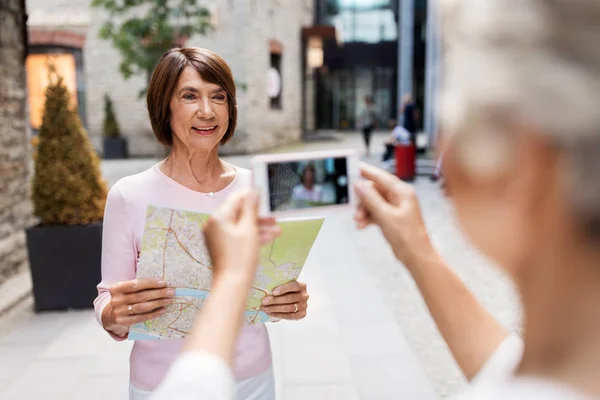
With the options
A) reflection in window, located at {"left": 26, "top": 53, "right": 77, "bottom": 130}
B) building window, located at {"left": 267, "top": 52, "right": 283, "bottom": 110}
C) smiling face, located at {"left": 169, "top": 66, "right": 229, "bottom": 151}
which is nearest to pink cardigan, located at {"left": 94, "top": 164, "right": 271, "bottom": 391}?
smiling face, located at {"left": 169, "top": 66, "right": 229, "bottom": 151}

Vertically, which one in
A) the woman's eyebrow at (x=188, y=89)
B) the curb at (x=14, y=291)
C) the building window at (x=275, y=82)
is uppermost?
the building window at (x=275, y=82)

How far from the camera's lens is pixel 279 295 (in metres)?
1.37

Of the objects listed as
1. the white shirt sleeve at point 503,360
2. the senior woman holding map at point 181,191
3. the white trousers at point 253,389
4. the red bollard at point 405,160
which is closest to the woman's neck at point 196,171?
the senior woman holding map at point 181,191

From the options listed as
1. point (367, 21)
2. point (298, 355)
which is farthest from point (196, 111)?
point (367, 21)

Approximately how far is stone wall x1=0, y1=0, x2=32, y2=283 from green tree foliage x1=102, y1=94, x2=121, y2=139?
9.73m

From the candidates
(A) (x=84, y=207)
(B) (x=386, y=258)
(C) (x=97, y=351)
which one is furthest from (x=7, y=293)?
(B) (x=386, y=258)

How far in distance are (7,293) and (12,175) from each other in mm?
1120

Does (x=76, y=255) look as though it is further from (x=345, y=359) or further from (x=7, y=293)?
(x=345, y=359)

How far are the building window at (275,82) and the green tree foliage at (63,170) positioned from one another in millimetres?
13550

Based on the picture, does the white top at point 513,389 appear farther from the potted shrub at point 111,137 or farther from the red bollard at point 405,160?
the potted shrub at point 111,137

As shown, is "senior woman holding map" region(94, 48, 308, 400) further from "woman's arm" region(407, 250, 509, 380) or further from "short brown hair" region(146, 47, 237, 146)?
"woman's arm" region(407, 250, 509, 380)

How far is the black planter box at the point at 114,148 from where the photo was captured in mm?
15172

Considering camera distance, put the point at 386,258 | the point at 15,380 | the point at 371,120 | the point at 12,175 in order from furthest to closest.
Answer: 1. the point at 371,120
2. the point at 386,258
3. the point at 12,175
4. the point at 15,380

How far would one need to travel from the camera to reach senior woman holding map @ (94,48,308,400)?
151cm
